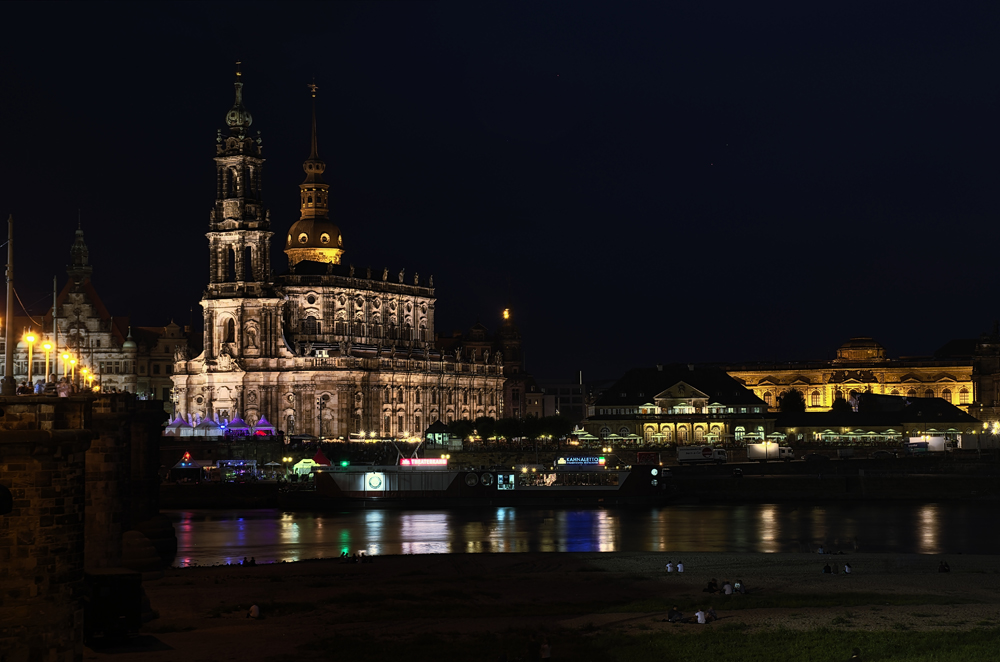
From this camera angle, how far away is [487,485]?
3844 inches

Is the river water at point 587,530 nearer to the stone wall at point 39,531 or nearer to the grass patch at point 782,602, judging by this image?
the grass patch at point 782,602

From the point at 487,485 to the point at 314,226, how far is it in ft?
217

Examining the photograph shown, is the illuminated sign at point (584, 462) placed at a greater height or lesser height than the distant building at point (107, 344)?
lesser

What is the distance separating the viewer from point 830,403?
19975 cm

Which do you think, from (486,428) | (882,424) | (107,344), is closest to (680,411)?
(882,424)

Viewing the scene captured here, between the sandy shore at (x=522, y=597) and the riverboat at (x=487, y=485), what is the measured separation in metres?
38.5

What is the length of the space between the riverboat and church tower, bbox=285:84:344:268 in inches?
2326

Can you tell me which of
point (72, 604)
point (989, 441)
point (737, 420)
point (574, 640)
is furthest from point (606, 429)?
point (72, 604)

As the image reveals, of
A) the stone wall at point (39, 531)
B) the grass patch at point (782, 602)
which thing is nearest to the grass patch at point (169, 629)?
the stone wall at point (39, 531)

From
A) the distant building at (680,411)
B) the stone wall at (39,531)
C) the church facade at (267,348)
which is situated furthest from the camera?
the distant building at (680,411)

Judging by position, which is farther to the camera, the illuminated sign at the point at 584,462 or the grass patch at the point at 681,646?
the illuminated sign at the point at 584,462

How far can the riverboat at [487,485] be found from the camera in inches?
3780

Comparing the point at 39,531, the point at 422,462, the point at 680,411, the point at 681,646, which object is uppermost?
the point at 680,411

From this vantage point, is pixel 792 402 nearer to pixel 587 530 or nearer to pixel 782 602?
pixel 587 530
